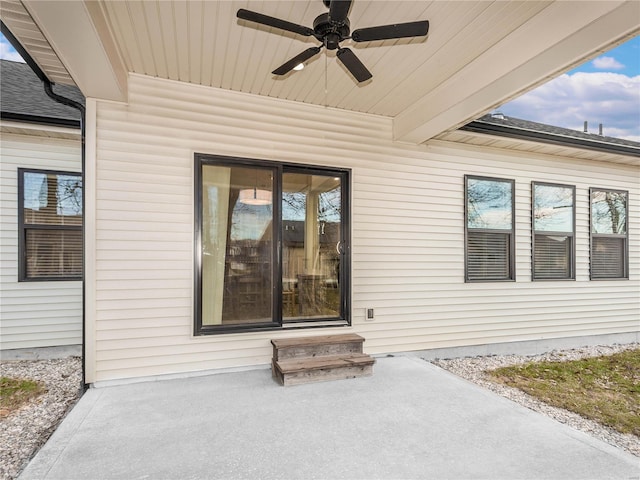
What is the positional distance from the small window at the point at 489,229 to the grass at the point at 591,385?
131 cm

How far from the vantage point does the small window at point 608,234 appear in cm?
571

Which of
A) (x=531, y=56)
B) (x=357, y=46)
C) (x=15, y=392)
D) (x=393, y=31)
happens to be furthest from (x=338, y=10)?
(x=15, y=392)

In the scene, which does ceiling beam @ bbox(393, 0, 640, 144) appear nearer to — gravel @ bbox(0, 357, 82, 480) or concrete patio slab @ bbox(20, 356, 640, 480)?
concrete patio slab @ bbox(20, 356, 640, 480)

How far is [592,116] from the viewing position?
728 inches

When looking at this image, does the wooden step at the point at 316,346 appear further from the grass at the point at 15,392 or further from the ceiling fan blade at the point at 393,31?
the ceiling fan blade at the point at 393,31

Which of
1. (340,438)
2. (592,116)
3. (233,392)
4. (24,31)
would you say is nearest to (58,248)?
(24,31)

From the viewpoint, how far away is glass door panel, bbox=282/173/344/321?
3.92 m

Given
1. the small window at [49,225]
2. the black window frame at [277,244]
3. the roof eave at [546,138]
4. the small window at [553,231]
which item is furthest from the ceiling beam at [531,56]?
the small window at [49,225]

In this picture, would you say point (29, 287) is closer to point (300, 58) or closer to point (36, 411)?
point (36, 411)

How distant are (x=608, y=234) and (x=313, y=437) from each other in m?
6.26

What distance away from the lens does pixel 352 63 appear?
2.49 m

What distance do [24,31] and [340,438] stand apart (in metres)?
3.64

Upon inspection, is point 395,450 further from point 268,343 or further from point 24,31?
point 24,31

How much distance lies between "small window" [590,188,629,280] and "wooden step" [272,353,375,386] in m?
4.69
